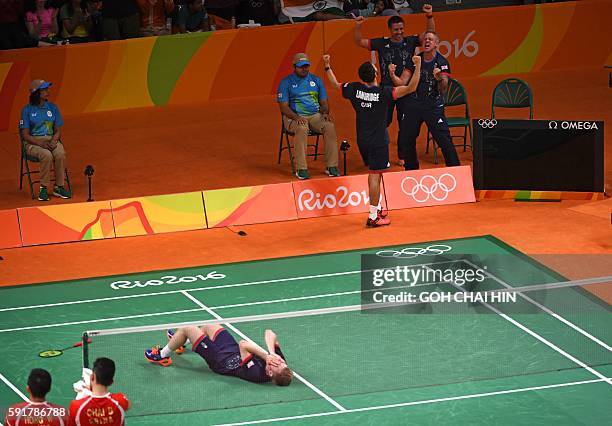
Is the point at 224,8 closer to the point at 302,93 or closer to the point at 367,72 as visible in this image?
the point at 302,93

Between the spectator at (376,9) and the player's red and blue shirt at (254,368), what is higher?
the spectator at (376,9)

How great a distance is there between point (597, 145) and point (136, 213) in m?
6.12

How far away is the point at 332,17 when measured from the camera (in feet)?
76.1

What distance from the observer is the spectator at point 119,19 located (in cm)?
2183

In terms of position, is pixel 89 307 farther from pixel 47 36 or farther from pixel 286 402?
pixel 47 36

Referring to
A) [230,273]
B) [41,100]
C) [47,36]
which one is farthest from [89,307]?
[47,36]

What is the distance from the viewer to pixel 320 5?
23438 millimetres

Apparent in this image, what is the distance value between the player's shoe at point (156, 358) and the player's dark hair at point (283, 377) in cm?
115

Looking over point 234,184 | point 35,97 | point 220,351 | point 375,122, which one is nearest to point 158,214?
point 234,184

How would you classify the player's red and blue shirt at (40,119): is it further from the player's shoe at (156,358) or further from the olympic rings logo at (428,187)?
the player's shoe at (156,358)

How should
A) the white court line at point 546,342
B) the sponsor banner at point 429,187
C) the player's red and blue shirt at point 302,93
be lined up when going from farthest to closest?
the player's red and blue shirt at point 302,93
the sponsor banner at point 429,187
the white court line at point 546,342

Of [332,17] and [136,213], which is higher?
[332,17]

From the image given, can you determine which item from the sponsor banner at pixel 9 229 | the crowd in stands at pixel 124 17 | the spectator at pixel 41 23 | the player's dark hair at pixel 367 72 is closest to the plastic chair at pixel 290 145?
the player's dark hair at pixel 367 72

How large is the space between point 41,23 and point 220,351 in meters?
11.9
